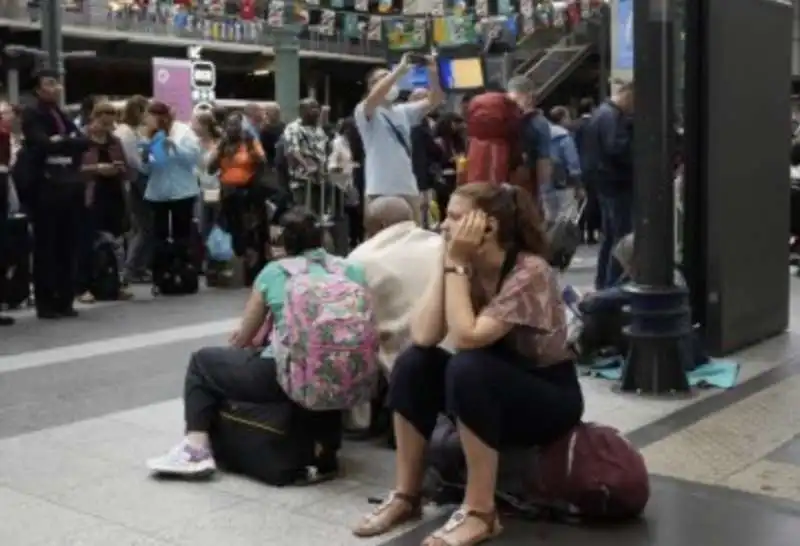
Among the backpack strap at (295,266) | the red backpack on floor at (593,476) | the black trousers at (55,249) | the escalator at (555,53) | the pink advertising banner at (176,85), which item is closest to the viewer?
the red backpack on floor at (593,476)

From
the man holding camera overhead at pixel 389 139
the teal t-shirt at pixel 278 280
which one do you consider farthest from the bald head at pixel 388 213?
the man holding camera overhead at pixel 389 139

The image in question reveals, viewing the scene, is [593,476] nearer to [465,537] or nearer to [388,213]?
[465,537]

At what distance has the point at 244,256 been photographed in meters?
11.5

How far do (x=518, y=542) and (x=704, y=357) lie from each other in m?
3.14

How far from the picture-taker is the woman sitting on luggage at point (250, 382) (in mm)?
4789

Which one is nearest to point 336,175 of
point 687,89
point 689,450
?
point 687,89

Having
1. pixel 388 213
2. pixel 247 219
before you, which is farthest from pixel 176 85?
pixel 388 213

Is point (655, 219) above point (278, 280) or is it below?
above

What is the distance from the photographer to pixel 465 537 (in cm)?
395

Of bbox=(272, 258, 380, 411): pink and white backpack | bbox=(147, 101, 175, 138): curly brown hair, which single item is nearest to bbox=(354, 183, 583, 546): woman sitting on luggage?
bbox=(272, 258, 380, 411): pink and white backpack

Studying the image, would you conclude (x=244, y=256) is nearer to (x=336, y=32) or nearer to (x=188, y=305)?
(x=188, y=305)

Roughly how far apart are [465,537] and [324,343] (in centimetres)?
105

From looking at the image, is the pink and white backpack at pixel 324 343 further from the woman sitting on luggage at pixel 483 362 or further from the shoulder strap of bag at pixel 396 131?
the shoulder strap of bag at pixel 396 131

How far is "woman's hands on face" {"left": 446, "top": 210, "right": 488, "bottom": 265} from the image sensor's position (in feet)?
13.2
